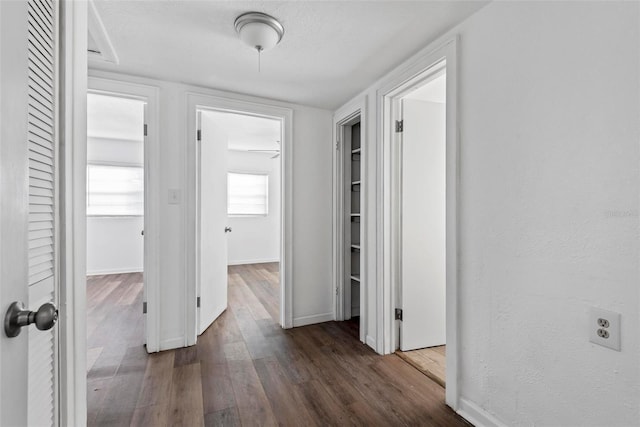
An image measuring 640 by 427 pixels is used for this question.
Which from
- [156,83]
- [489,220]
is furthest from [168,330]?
[489,220]

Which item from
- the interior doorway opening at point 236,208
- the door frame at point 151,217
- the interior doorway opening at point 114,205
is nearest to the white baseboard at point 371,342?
the interior doorway opening at point 236,208

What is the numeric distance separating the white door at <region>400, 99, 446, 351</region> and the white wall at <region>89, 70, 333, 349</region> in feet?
3.02

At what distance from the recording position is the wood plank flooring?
205 centimetres

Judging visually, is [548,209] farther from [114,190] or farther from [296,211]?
[114,190]

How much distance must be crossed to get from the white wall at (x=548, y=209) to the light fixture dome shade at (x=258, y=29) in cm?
100

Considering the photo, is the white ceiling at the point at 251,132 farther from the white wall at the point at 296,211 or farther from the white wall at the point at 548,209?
the white wall at the point at 548,209

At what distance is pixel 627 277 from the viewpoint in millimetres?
1022

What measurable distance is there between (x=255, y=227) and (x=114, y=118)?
9.78 feet

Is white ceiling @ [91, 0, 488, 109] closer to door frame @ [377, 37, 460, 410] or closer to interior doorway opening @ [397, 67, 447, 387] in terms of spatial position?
door frame @ [377, 37, 460, 410]

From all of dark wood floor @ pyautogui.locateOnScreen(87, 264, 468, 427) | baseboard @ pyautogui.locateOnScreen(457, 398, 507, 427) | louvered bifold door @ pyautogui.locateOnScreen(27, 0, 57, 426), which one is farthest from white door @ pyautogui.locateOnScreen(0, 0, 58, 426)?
baseboard @ pyautogui.locateOnScreen(457, 398, 507, 427)

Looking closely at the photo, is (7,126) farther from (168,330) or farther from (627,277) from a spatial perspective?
(168,330)

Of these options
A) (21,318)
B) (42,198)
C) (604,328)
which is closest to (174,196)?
(42,198)

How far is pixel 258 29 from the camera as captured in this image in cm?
159

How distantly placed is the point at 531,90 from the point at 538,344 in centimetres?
110
